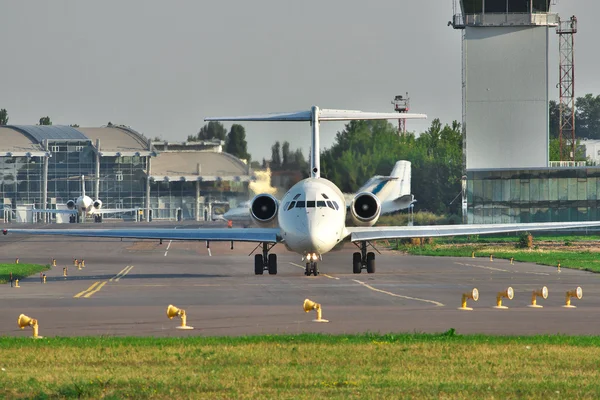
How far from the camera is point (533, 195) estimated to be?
89.2 meters

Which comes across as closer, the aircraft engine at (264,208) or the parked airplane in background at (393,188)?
the aircraft engine at (264,208)

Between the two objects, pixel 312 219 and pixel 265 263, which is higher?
pixel 312 219

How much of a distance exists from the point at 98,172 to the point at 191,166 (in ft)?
43.3

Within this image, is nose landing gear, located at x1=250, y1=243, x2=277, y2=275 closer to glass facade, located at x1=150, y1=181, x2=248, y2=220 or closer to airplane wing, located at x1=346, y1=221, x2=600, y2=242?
airplane wing, located at x1=346, y1=221, x2=600, y2=242

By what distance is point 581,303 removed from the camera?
29.0 meters

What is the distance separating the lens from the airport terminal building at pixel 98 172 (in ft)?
502

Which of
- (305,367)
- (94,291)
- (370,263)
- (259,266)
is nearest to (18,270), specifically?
(259,266)

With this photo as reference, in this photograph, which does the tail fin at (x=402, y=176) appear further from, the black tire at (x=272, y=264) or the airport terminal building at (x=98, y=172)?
the airport terminal building at (x=98, y=172)

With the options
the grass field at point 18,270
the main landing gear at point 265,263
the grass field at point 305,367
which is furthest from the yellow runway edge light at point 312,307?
the main landing gear at point 265,263

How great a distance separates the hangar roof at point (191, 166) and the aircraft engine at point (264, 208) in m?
89.6

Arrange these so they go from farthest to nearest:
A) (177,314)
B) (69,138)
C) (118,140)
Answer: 1. (118,140)
2. (69,138)
3. (177,314)

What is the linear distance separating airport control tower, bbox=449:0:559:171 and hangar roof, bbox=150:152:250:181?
49.3m

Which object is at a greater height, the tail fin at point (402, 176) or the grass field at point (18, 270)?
the tail fin at point (402, 176)

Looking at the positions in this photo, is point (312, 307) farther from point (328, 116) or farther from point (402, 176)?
point (402, 176)
